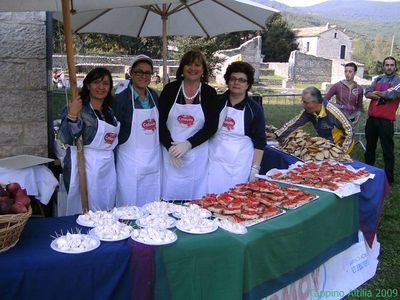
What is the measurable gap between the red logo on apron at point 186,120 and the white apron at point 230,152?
0.82ft

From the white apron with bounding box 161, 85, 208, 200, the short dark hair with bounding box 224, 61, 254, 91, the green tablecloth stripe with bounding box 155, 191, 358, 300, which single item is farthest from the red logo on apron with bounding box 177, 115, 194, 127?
the green tablecloth stripe with bounding box 155, 191, 358, 300

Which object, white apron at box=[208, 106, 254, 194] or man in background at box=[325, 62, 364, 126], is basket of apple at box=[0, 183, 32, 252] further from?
man in background at box=[325, 62, 364, 126]

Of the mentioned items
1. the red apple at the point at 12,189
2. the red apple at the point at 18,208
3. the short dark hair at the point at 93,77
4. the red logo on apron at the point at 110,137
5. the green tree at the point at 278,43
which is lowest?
the red apple at the point at 18,208

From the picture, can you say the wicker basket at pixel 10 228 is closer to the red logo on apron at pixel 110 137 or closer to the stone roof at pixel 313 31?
Result: the red logo on apron at pixel 110 137

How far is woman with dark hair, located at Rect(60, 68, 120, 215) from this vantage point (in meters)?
2.86

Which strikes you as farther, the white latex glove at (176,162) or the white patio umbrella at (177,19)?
the white patio umbrella at (177,19)

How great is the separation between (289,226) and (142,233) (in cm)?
89

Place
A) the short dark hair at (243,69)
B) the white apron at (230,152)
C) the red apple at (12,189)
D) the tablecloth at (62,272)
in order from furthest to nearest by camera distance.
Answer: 1. the white apron at (230,152)
2. the short dark hair at (243,69)
3. the red apple at (12,189)
4. the tablecloth at (62,272)

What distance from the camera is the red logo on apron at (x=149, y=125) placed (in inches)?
125

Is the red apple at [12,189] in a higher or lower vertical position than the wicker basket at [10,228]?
higher

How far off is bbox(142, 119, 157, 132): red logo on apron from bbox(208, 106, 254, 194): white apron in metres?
0.53

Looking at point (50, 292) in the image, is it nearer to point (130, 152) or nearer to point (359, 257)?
point (130, 152)

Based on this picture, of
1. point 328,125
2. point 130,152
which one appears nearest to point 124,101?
point 130,152

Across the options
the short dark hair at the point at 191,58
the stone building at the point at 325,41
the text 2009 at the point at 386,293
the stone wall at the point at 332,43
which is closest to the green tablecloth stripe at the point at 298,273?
the text 2009 at the point at 386,293
